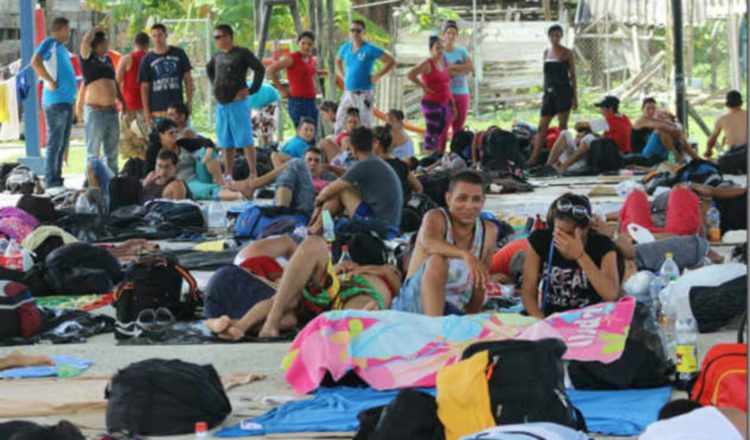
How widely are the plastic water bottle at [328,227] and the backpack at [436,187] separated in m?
3.29

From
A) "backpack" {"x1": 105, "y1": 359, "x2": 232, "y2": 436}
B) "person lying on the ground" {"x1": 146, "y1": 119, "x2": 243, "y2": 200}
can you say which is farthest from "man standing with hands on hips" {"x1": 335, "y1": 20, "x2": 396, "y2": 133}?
"backpack" {"x1": 105, "y1": 359, "x2": 232, "y2": 436}

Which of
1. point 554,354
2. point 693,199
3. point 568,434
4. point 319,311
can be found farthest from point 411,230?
point 568,434

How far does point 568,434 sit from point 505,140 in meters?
14.6

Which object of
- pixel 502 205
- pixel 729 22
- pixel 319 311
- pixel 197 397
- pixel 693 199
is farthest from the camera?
pixel 729 22

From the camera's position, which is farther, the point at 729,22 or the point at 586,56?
→ the point at 586,56

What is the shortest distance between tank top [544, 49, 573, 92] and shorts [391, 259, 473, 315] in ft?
43.0

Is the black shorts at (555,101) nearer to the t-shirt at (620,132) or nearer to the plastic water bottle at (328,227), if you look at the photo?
the t-shirt at (620,132)

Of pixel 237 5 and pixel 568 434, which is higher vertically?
pixel 237 5

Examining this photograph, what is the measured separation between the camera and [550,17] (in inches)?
1341

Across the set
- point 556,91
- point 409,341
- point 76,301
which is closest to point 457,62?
point 556,91

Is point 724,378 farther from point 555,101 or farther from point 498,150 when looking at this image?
point 555,101

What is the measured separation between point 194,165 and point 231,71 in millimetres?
1357

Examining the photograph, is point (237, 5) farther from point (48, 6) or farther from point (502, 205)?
point (502, 205)

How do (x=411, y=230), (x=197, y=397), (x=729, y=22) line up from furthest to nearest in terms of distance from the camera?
1. (x=729, y=22)
2. (x=411, y=230)
3. (x=197, y=397)
